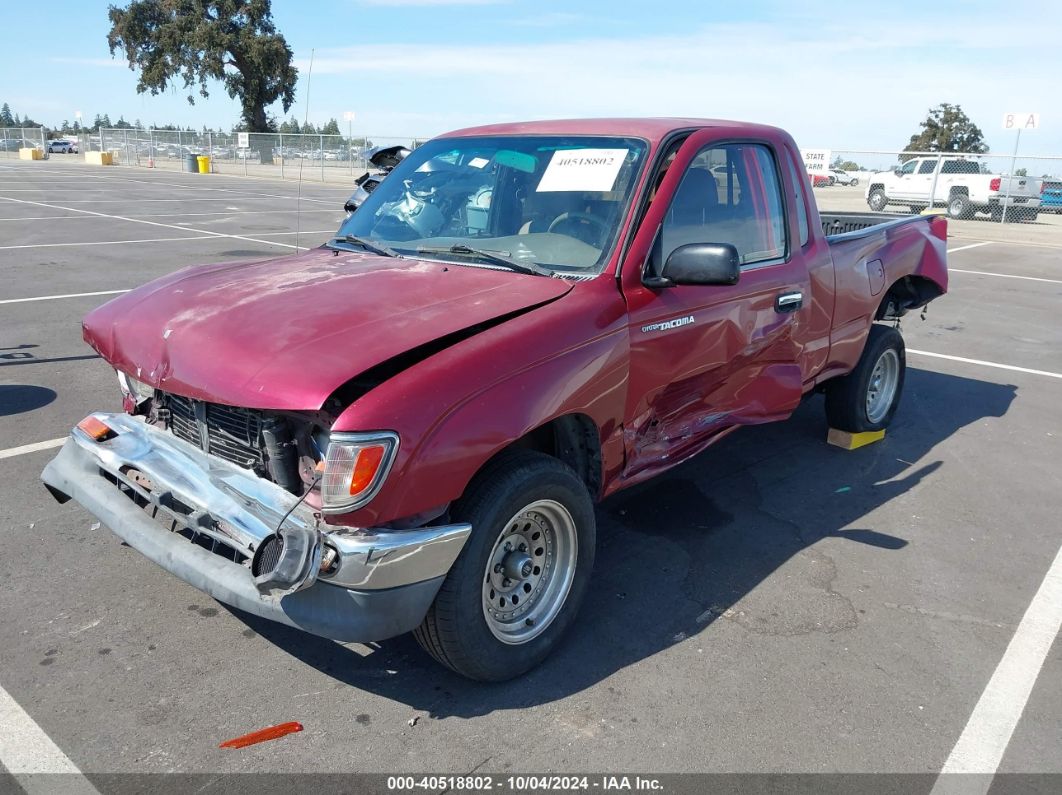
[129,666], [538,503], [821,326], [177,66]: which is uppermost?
[177,66]

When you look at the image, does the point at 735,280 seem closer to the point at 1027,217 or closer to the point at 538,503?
the point at 538,503

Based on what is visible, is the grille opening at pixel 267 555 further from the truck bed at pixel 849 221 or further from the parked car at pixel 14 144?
the parked car at pixel 14 144

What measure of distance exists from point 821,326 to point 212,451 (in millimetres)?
3333

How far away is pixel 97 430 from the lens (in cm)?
348

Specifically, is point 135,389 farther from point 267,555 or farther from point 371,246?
point 267,555

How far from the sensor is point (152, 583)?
12.4ft

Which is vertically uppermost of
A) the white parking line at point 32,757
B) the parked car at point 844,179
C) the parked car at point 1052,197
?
the parked car at point 844,179

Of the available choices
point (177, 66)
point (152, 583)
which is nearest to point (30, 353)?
point (152, 583)

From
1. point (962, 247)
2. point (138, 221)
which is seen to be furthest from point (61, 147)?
point (962, 247)

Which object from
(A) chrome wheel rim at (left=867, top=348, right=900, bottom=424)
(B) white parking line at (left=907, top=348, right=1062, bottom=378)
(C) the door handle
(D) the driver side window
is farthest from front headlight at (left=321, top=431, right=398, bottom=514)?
(B) white parking line at (left=907, top=348, right=1062, bottom=378)

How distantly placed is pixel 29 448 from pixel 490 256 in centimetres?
340

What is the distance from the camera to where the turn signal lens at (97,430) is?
3463 mm

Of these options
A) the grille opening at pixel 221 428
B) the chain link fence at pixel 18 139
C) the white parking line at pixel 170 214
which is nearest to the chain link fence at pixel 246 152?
the chain link fence at pixel 18 139

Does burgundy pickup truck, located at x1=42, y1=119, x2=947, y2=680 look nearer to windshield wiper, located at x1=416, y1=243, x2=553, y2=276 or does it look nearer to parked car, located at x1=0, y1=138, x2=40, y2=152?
windshield wiper, located at x1=416, y1=243, x2=553, y2=276
